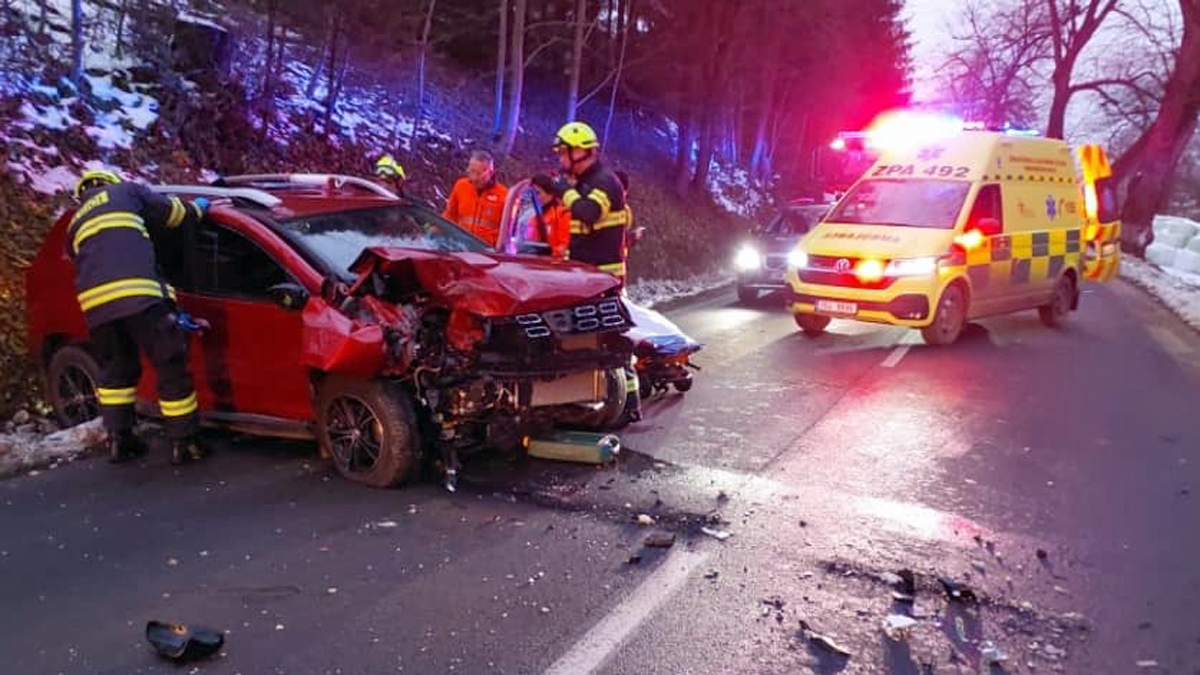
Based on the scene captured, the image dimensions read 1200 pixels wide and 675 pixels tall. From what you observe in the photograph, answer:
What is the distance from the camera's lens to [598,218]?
693cm

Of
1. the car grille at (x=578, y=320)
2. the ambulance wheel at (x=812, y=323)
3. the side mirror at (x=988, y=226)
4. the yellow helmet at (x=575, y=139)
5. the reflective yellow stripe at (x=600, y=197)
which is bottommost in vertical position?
the ambulance wheel at (x=812, y=323)

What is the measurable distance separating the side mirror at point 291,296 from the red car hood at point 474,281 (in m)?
0.31

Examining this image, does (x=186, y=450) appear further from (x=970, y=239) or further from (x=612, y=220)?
(x=970, y=239)

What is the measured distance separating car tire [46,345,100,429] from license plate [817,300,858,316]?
7025 millimetres

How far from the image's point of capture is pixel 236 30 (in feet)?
40.2

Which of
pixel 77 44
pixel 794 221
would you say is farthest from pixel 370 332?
pixel 794 221

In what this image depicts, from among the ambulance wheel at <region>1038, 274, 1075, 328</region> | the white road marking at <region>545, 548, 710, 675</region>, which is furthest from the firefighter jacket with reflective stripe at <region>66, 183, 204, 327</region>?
the ambulance wheel at <region>1038, 274, 1075, 328</region>

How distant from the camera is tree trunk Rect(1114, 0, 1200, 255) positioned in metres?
24.5

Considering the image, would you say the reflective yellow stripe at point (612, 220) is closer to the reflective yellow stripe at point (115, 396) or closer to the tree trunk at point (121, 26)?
the reflective yellow stripe at point (115, 396)

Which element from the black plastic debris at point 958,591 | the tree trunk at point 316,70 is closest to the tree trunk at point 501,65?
the tree trunk at point 316,70

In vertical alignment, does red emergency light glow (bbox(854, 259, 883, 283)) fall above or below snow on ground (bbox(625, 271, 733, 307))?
above

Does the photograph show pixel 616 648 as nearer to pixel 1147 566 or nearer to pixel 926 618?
pixel 926 618

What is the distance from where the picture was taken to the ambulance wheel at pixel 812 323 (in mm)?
10508

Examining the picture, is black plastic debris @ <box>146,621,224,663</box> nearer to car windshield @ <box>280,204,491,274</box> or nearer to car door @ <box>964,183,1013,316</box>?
car windshield @ <box>280,204,491,274</box>
